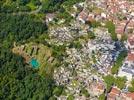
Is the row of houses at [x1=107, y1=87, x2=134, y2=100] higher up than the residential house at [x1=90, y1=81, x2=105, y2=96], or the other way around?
the residential house at [x1=90, y1=81, x2=105, y2=96]

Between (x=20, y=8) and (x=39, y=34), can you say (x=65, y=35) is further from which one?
(x=20, y=8)

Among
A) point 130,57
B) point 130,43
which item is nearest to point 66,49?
point 130,57

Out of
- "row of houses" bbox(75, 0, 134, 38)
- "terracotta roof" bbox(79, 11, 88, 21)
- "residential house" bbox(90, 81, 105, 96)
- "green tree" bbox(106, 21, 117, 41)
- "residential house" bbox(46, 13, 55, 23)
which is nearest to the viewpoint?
"residential house" bbox(90, 81, 105, 96)

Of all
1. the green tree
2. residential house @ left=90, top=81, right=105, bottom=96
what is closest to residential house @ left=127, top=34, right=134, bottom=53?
the green tree

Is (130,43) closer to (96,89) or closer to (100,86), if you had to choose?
(100,86)

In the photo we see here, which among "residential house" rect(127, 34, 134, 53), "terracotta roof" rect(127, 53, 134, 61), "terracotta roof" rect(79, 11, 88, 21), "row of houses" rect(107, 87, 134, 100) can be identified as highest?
"terracotta roof" rect(79, 11, 88, 21)

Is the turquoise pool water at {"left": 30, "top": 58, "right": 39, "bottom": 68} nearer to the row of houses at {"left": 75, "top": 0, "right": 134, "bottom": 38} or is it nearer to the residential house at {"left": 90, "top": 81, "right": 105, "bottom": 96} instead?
the residential house at {"left": 90, "top": 81, "right": 105, "bottom": 96}

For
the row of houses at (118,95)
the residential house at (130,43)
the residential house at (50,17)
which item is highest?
the residential house at (50,17)

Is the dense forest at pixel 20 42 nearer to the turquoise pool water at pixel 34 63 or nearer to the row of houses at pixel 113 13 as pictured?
the turquoise pool water at pixel 34 63

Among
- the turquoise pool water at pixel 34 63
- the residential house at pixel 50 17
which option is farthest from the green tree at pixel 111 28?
the turquoise pool water at pixel 34 63
